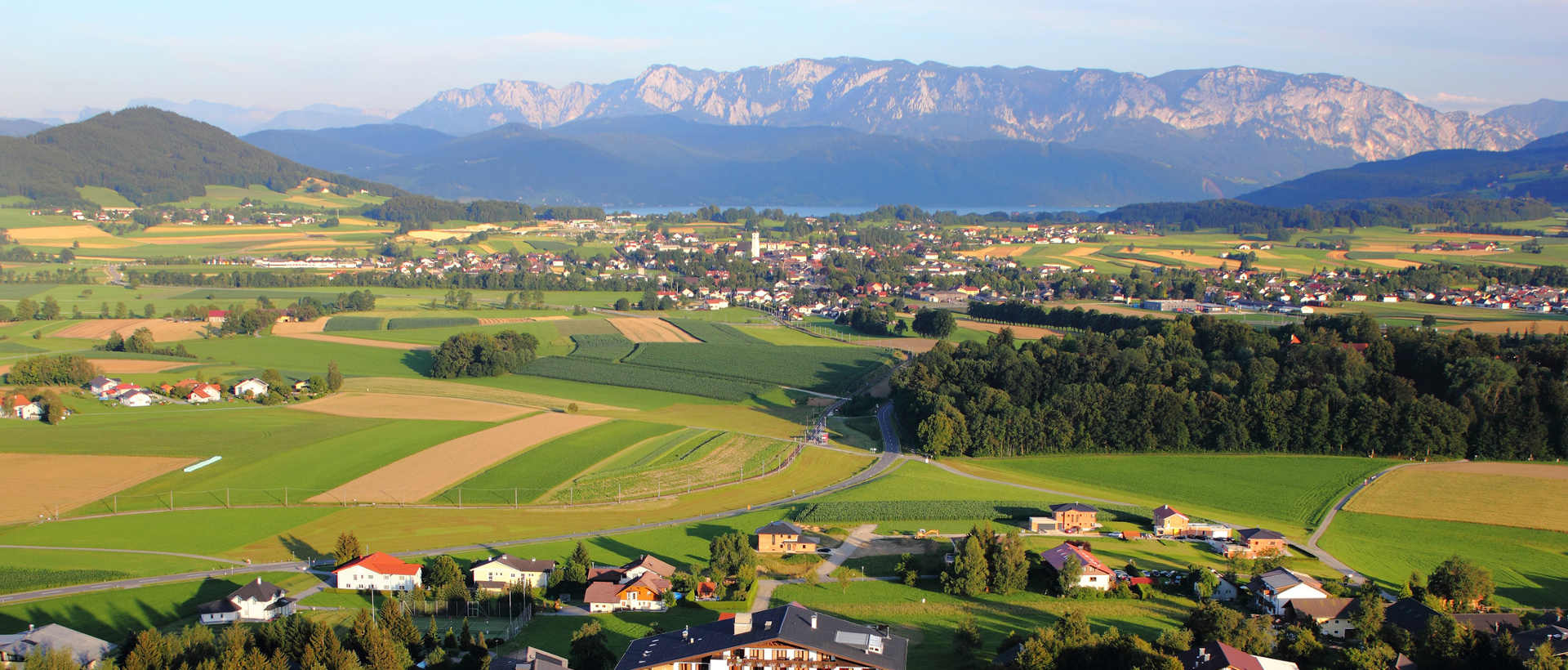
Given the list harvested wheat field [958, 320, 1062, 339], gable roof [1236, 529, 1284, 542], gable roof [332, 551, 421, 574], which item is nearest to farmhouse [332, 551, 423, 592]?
gable roof [332, 551, 421, 574]

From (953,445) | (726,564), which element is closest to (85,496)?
(726,564)

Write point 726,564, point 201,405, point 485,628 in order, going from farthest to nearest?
1. point 201,405
2. point 726,564
3. point 485,628

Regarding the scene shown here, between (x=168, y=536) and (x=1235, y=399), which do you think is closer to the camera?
(x=168, y=536)

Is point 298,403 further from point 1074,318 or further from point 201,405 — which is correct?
point 1074,318

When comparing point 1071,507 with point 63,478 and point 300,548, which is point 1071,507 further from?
point 63,478

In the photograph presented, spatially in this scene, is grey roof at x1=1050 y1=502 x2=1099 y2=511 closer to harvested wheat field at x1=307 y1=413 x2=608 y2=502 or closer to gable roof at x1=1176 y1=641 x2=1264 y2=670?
gable roof at x1=1176 y1=641 x2=1264 y2=670

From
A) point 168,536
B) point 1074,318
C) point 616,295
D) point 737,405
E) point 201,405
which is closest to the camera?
point 168,536

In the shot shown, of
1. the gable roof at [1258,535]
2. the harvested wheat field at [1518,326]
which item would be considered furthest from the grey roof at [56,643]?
the harvested wheat field at [1518,326]
